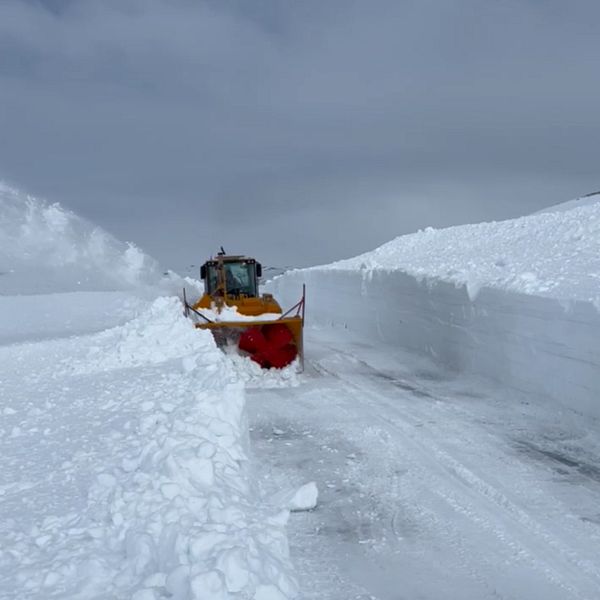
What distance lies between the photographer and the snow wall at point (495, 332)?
30.2ft

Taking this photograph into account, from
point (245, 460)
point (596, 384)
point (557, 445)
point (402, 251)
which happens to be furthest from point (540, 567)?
point (402, 251)

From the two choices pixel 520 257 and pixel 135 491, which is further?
pixel 520 257

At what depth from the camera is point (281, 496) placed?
222 inches

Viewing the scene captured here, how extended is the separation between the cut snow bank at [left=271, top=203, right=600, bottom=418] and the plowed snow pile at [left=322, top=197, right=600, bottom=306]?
37 millimetres

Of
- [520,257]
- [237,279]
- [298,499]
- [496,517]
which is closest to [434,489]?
[496,517]

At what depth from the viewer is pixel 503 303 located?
11.7 metres

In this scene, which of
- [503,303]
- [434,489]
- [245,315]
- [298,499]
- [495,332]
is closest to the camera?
[298,499]

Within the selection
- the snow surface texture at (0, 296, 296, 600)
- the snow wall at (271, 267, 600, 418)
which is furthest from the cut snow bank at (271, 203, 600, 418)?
the snow surface texture at (0, 296, 296, 600)

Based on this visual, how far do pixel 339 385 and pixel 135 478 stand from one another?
6.78 meters

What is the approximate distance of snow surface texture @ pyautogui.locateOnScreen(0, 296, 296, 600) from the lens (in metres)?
3.48

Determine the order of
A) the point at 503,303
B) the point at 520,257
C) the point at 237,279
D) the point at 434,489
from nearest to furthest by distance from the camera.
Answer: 1. the point at 434,489
2. the point at 503,303
3. the point at 520,257
4. the point at 237,279

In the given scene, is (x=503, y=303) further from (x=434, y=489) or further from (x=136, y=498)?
(x=136, y=498)

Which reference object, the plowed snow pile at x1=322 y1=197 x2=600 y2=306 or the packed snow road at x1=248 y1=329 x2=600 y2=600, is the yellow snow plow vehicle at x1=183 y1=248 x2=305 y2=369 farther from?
the plowed snow pile at x1=322 y1=197 x2=600 y2=306

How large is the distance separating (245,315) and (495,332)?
16.2 feet
